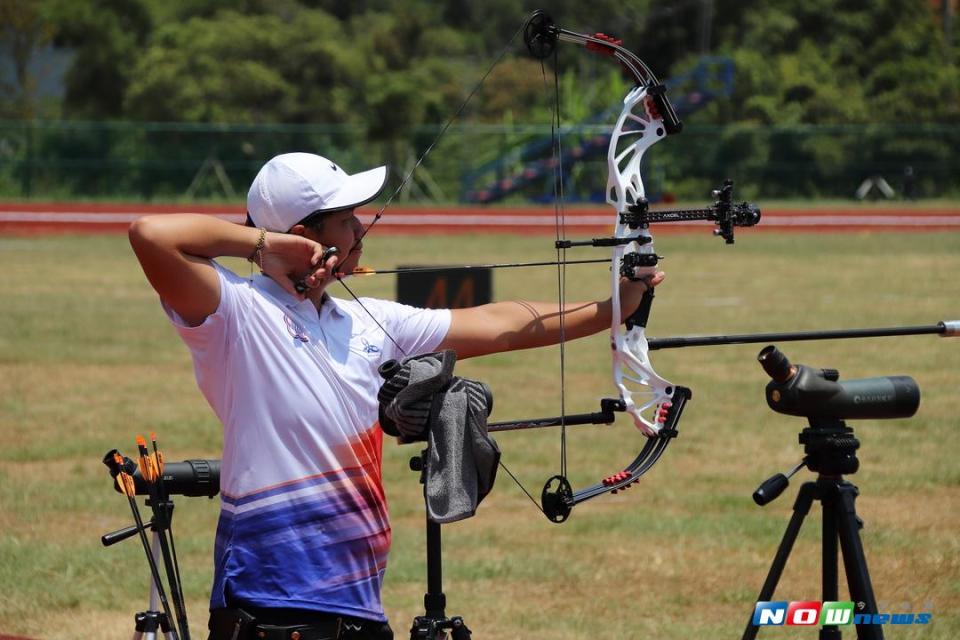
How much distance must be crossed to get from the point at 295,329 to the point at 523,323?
763mm

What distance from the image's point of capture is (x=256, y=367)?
11.9 ft

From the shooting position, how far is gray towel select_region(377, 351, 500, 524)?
351cm

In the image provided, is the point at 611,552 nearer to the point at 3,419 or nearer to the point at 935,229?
the point at 3,419

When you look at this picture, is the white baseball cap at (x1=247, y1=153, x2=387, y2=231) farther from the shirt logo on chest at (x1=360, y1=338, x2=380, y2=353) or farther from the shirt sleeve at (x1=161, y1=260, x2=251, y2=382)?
the shirt logo on chest at (x1=360, y1=338, x2=380, y2=353)

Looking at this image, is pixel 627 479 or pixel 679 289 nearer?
pixel 627 479

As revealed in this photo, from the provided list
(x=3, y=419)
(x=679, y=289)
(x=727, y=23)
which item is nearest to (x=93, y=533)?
(x=3, y=419)

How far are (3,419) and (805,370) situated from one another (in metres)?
8.86

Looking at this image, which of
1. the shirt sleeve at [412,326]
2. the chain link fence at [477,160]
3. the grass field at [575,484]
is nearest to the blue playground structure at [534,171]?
the chain link fence at [477,160]

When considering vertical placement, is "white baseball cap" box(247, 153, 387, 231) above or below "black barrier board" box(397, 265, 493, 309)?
below

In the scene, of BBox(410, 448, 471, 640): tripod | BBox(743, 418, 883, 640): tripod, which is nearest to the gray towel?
BBox(410, 448, 471, 640): tripod

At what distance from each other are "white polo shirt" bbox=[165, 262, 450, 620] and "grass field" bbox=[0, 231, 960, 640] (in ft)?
9.22

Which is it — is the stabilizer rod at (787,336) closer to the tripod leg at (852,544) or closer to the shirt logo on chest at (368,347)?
the tripod leg at (852,544)

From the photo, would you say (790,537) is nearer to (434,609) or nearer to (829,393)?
(829,393)

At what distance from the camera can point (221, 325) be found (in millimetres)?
3590
